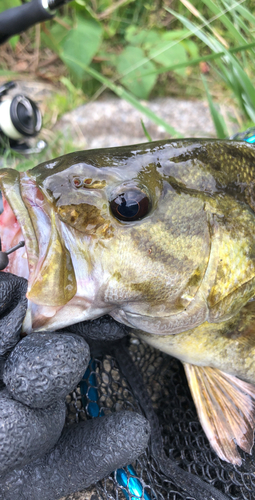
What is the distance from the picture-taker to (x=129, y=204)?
100 cm

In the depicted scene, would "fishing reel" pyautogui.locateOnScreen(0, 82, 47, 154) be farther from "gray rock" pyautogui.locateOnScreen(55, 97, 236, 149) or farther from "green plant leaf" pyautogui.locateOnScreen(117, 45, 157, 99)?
"green plant leaf" pyautogui.locateOnScreen(117, 45, 157, 99)

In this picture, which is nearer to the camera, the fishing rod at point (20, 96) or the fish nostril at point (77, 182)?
the fish nostril at point (77, 182)

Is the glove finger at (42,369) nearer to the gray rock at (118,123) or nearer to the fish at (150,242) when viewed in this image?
the fish at (150,242)

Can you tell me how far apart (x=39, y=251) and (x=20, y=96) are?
1.55m

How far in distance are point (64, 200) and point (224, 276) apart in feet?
1.69

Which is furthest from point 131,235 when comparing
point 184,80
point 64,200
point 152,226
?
point 184,80

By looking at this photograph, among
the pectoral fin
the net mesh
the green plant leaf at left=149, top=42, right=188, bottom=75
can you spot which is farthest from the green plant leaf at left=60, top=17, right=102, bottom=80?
the pectoral fin

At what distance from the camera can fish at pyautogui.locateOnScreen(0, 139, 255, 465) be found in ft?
3.19

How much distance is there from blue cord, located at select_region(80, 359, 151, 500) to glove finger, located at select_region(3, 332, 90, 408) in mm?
380

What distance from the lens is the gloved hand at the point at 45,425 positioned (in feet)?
3.00

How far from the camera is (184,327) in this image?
1162 millimetres

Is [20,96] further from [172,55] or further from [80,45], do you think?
[172,55]

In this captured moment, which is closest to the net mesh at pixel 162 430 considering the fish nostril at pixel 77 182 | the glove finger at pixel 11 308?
the glove finger at pixel 11 308

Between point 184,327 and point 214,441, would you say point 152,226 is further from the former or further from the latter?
point 214,441
